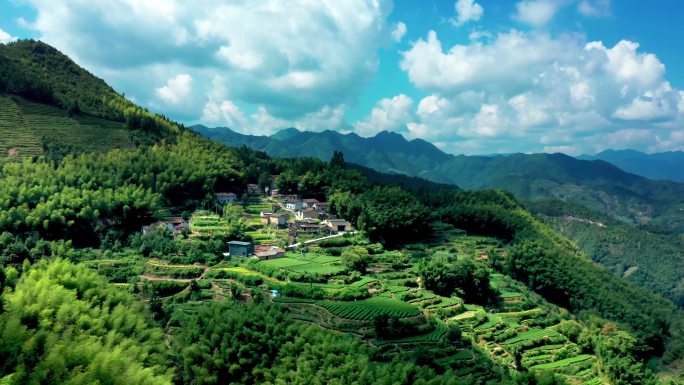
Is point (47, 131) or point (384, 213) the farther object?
point (47, 131)

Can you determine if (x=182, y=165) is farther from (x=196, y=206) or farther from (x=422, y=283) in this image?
(x=422, y=283)

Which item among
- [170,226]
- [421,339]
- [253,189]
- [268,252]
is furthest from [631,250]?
[170,226]

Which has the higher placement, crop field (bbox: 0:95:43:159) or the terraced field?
crop field (bbox: 0:95:43:159)

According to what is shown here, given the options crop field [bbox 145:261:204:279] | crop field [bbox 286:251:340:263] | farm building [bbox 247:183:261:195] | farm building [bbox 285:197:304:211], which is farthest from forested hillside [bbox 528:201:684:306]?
crop field [bbox 145:261:204:279]

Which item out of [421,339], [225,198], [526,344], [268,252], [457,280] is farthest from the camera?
[225,198]

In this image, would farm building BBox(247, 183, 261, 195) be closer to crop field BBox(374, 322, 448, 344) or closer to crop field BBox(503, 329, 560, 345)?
crop field BBox(374, 322, 448, 344)

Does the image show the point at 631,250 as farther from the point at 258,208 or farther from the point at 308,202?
the point at 258,208
